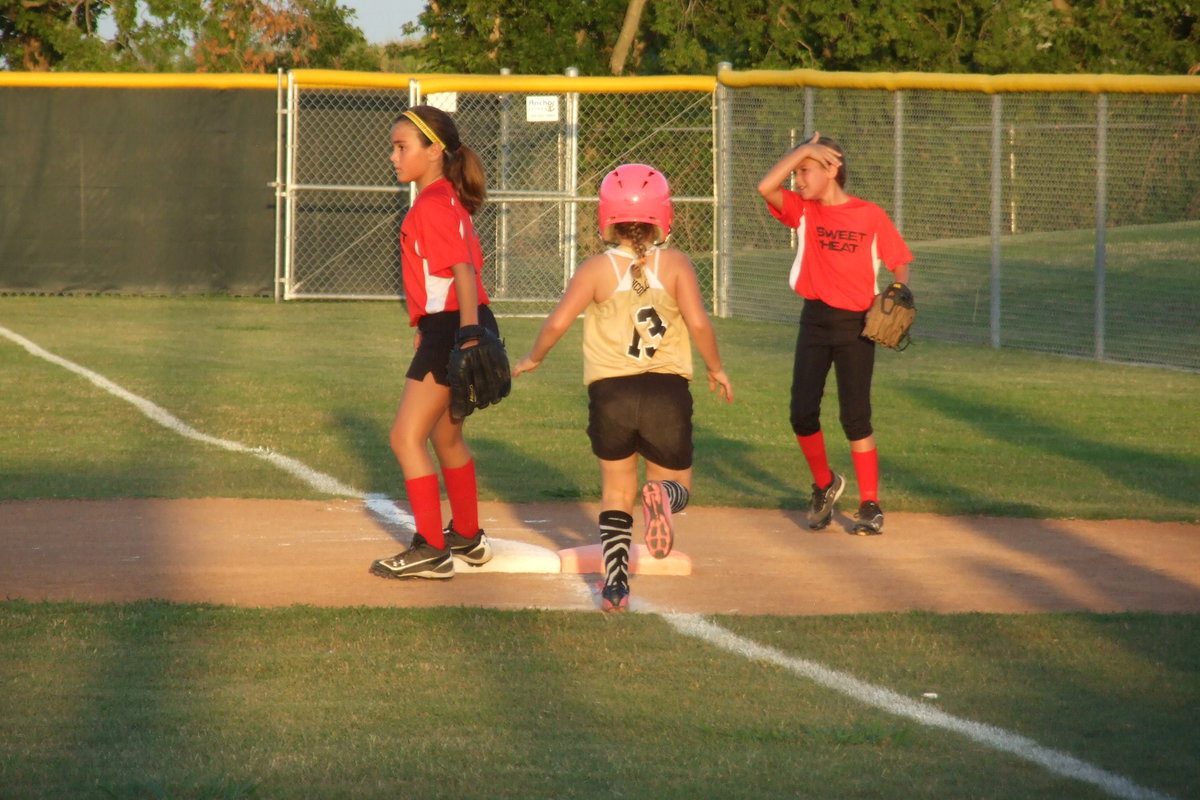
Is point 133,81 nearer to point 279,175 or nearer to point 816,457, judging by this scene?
point 279,175

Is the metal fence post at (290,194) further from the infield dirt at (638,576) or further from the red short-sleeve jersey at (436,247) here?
the red short-sleeve jersey at (436,247)

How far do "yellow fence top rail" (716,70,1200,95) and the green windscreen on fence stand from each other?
661cm

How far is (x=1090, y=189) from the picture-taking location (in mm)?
15391

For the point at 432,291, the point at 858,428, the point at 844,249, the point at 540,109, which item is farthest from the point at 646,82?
the point at 432,291

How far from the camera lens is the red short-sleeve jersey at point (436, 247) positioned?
604cm

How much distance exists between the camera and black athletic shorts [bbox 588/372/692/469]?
5.77 m

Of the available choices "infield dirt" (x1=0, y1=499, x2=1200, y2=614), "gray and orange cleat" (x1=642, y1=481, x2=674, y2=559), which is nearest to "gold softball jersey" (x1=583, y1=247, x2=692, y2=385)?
"gray and orange cleat" (x1=642, y1=481, x2=674, y2=559)

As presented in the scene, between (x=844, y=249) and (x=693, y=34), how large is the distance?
26.8 metres

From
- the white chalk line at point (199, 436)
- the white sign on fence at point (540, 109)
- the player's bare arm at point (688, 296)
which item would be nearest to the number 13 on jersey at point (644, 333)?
the player's bare arm at point (688, 296)

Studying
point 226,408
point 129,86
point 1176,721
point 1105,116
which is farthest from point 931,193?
point 1176,721

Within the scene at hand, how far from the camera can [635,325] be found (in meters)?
5.76

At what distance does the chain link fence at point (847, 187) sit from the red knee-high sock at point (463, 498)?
8904 millimetres

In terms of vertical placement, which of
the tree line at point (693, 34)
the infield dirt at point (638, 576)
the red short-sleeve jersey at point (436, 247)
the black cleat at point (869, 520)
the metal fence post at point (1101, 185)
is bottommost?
the infield dirt at point (638, 576)

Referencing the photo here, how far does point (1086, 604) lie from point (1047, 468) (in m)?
3.37
